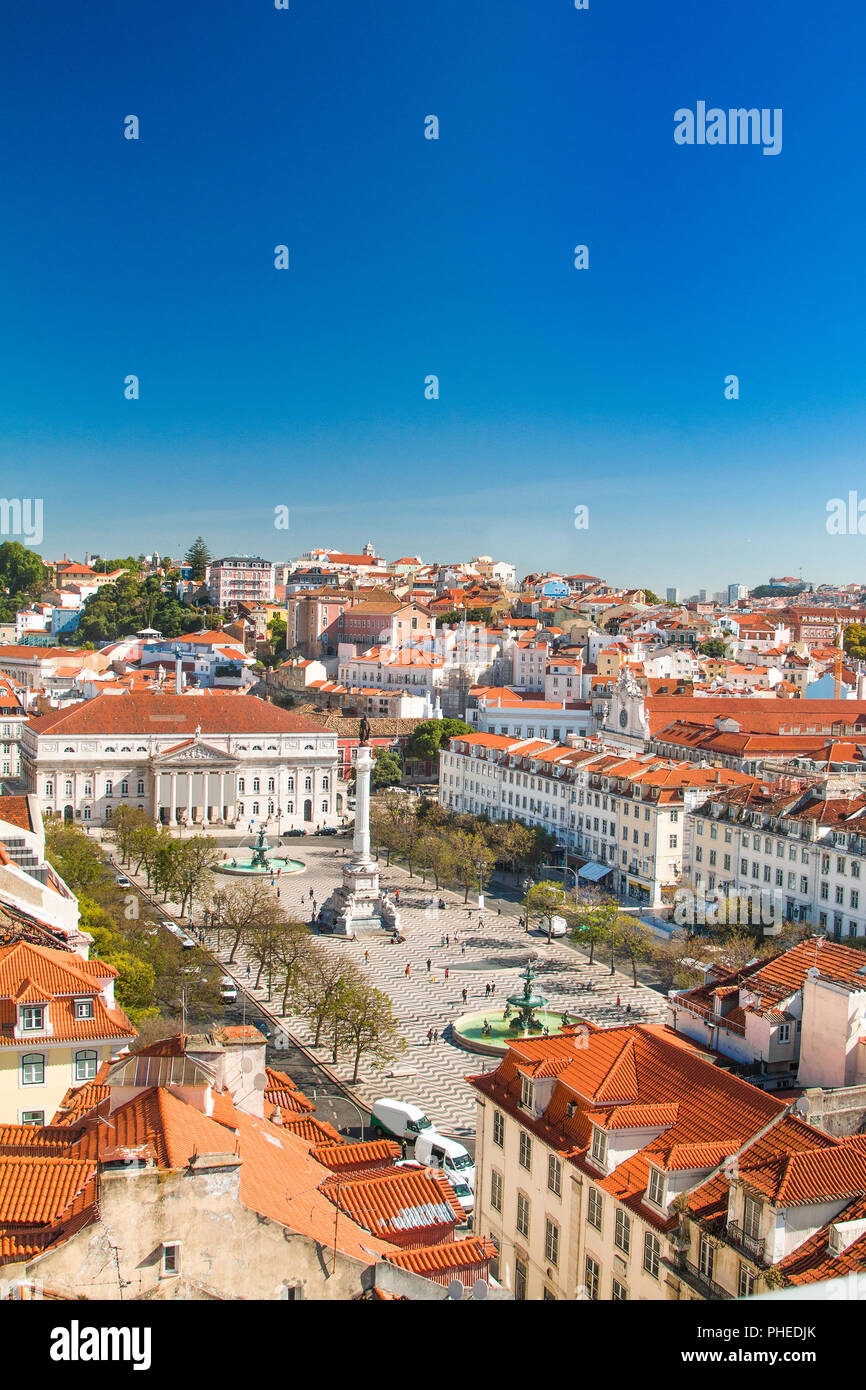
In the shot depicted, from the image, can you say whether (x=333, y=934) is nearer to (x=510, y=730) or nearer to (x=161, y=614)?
(x=510, y=730)

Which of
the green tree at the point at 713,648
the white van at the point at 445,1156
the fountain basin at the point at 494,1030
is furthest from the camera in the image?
the green tree at the point at 713,648

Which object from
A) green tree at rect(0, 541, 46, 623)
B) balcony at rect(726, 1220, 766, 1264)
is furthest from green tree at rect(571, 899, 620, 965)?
green tree at rect(0, 541, 46, 623)

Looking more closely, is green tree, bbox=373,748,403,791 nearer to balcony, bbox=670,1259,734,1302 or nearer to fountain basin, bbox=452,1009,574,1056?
fountain basin, bbox=452,1009,574,1056

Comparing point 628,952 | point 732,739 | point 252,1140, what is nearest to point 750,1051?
point 252,1140

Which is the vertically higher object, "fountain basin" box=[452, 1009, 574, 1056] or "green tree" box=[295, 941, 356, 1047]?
"green tree" box=[295, 941, 356, 1047]

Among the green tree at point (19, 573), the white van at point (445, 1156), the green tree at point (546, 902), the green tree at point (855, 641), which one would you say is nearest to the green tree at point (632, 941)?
the green tree at point (546, 902)

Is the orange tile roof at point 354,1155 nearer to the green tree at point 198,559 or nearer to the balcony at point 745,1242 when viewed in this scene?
the balcony at point 745,1242

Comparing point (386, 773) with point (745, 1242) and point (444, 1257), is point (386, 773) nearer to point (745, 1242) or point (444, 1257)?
point (444, 1257)
